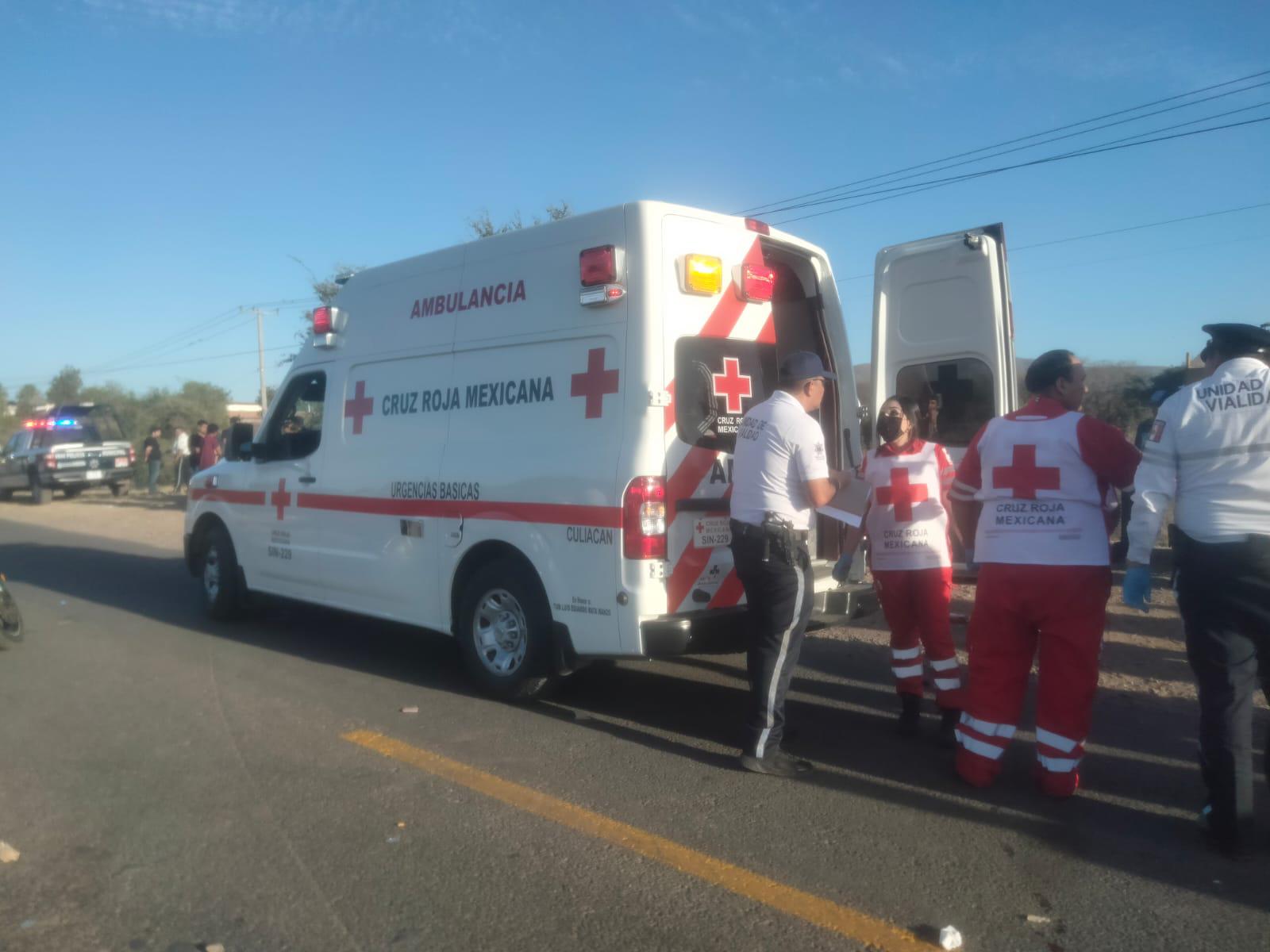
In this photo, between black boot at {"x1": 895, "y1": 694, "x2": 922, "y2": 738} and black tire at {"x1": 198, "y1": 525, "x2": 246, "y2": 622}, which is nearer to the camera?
black boot at {"x1": 895, "y1": 694, "x2": 922, "y2": 738}

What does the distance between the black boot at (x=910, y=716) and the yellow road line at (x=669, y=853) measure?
1.86 m

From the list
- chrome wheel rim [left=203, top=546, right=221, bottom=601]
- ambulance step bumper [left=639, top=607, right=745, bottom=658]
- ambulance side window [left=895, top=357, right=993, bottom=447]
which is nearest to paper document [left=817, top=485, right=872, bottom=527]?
ambulance step bumper [left=639, top=607, right=745, bottom=658]

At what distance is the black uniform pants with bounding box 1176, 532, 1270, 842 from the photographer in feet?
11.9

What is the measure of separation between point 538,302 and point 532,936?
11.4ft

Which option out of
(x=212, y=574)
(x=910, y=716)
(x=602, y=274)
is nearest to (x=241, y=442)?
(x=212, y=574)

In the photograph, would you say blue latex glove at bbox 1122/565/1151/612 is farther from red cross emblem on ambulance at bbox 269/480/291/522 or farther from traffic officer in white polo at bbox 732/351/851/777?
red cross emblem on ambulance at bbox 269/480/291/522

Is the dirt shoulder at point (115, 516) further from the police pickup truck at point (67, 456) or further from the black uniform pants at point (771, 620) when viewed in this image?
the black uniform pants at point (771, 620)

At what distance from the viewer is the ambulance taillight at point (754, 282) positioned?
5.46 metres

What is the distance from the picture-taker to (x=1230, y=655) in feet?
12.1

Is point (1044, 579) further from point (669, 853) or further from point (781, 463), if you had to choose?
point (669, 853)

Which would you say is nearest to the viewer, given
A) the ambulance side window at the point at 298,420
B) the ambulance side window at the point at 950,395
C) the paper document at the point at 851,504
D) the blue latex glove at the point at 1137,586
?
the blue latex glove at the point at 1137,586

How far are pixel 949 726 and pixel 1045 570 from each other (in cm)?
123

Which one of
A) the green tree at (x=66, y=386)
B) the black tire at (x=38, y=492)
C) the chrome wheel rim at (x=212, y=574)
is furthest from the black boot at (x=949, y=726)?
the green tree at (x=66, y=386)

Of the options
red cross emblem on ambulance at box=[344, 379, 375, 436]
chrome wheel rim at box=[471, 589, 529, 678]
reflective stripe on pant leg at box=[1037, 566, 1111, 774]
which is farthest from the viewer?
red cross emblem on ambulance at box=[344, 379, 375, 436]
